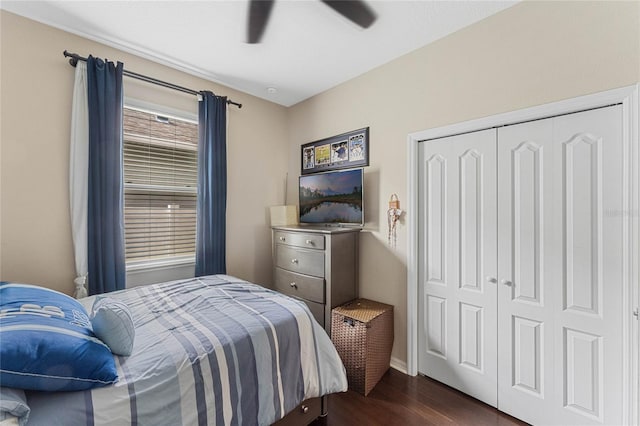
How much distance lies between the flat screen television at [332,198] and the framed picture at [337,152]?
5.6 inches

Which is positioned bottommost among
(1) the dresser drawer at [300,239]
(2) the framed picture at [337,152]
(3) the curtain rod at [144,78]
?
(1) the dresser drawer at [300,239]

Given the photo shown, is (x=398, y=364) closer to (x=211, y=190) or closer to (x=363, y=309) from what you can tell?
(x=363, y=309)

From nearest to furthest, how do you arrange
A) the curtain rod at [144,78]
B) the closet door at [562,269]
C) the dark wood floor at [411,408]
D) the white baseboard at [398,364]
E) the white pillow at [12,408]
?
the white pillow at [12,408] < the closet door at [562,269] < the dark wood floor at [411,408] < the curtain rod at [144,78] < the white baseboard at [398,364]

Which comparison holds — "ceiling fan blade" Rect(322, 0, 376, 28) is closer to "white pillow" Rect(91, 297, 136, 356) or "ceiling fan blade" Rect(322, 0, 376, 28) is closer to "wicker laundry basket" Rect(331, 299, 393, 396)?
"white pillow" Rect(91, 297, 136, 356)

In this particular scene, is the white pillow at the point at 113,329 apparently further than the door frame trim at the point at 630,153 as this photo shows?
No

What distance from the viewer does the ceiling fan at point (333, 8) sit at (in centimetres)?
168

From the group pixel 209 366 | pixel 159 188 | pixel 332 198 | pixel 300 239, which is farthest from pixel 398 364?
pixel 159 188

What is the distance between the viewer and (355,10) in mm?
1776

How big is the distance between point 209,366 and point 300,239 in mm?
1555

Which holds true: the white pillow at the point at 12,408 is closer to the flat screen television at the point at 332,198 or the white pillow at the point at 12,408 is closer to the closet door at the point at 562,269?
the flat screen television at the point at 332,198

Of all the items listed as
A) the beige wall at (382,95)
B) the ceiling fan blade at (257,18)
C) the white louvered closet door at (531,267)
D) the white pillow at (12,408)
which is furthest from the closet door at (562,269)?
the white pillow at (12,408)

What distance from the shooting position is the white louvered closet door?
1.58 meters

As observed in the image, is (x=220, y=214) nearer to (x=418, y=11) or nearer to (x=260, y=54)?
(x=260, y=54)

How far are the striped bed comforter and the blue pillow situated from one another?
0.05m
